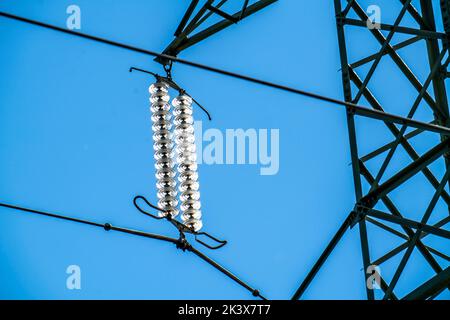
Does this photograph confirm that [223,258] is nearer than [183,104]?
No

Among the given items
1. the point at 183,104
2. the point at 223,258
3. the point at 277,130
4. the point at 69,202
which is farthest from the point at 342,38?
the point at 69,202

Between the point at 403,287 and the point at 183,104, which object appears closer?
the point at 183,104

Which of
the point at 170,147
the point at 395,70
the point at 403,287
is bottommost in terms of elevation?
the point at 403,287

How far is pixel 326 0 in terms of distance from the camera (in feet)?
79.7

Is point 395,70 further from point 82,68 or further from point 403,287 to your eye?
point 82,68

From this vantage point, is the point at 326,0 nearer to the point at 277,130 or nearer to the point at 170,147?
the point at 277,130

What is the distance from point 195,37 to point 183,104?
115 inches

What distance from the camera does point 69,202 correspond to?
2420 centimetres

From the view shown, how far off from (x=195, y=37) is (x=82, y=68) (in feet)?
43.1

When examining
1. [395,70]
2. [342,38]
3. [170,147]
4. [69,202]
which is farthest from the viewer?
[69,202]
